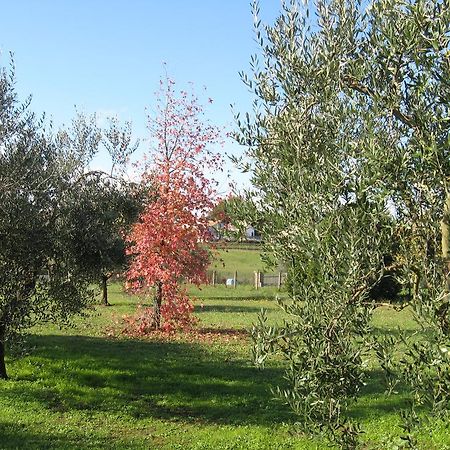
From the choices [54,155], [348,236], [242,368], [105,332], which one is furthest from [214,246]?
[348,236]

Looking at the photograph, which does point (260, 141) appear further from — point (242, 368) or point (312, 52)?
point (242, 368)

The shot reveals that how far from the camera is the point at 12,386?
52.2ft

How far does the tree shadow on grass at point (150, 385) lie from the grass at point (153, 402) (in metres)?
0.03

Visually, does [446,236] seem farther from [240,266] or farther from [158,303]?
[240,266]

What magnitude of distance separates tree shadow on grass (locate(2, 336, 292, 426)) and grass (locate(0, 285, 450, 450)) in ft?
0.10

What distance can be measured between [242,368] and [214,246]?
8.75 meters

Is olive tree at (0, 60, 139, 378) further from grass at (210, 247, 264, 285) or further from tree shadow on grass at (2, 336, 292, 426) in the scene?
grass at (210, 247, 264, 285)

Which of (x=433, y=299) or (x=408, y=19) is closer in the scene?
(x=433, y=299)

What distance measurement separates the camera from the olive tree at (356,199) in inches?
232

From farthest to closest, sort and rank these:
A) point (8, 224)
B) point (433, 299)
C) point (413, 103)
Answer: point (8, 224)
point (413, 103)
point (433, 299)

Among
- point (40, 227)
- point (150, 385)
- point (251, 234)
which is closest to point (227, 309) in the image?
point (150, 385)

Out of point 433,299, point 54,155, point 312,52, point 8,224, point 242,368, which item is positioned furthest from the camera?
point 242,368

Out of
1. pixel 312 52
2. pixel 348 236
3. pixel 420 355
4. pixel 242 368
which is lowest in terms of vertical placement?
pixel 242 368

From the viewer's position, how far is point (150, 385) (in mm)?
17000
